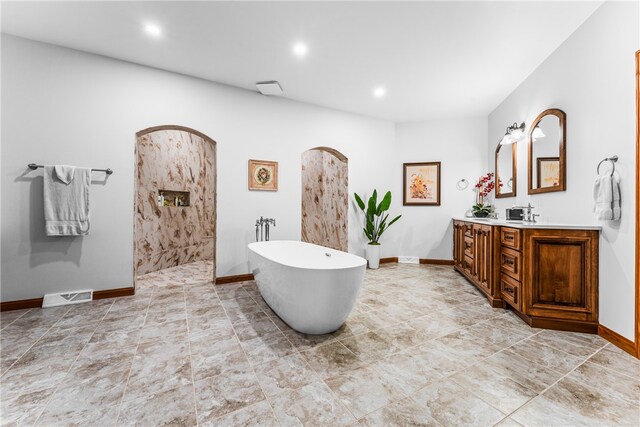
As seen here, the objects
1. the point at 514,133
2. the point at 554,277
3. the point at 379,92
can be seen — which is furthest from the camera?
the point at 379,92

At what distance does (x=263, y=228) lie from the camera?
12.0 ft

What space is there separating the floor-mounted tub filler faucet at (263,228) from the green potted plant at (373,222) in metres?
1.55

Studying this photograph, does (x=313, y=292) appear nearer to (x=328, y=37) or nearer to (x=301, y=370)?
(x=301, y=370)

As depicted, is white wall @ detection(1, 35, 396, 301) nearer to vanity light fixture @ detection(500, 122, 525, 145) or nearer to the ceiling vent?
the ceiling vent

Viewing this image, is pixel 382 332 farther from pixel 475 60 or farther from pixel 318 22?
pixel 475 60

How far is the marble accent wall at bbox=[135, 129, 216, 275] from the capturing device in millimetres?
4148

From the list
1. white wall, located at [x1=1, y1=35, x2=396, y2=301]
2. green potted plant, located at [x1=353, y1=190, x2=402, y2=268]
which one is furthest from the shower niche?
green potted plant, located at [x1=353, y1=190, x2=402, y2=268]

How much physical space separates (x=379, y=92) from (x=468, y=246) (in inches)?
97.3

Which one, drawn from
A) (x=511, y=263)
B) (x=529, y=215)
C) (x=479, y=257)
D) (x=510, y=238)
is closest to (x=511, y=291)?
(x=511, y=263)

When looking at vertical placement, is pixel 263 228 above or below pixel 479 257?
above

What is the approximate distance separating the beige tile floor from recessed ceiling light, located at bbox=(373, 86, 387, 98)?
2.86 metres

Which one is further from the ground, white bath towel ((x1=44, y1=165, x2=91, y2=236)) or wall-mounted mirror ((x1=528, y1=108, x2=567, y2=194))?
wall-mounted mirror ((x1=528, y1=108, x2=567, y2=194))

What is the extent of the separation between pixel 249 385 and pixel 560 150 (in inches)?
132

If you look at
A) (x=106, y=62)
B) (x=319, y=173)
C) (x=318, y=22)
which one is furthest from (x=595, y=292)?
(x=106, y=62)
